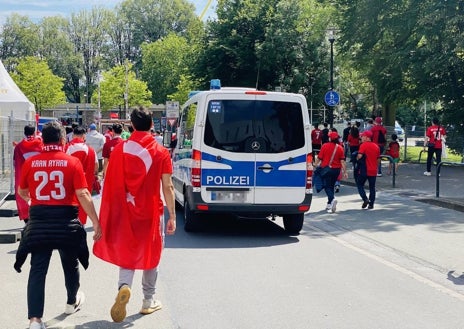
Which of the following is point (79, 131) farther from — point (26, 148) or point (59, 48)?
point (59, 48)

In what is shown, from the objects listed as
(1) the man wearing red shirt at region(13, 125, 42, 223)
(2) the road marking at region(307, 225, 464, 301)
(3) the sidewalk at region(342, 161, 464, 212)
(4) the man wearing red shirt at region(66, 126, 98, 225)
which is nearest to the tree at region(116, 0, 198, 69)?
(3) the sidewalk at region(342, 161, 464, 212)

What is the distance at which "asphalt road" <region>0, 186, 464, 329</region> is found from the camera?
19.0 ft

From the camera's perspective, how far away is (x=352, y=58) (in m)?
27.0

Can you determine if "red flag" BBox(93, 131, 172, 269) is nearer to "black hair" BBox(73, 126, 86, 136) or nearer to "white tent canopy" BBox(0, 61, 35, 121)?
"black hair" BBox(73, 126, 86, 136)

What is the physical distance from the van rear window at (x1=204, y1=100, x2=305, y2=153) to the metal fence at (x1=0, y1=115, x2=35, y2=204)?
6.14m

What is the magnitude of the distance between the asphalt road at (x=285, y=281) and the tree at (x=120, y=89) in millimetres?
66902

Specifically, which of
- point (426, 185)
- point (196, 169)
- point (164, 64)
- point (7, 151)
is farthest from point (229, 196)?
point (164, 64)

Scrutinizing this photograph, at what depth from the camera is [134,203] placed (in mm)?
5637

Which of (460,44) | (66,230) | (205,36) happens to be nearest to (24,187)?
(66,230)

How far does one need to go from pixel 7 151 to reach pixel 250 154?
7.40 meters

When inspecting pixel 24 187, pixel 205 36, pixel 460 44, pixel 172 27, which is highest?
pixel 172 27

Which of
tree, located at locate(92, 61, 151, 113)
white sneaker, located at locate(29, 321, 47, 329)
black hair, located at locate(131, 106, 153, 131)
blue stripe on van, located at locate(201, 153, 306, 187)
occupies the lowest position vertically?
white sneaker, located at locate(29, 321, 47, 329)

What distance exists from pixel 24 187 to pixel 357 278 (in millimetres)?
4068

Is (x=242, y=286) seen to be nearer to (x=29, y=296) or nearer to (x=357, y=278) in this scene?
(x=357, y=278)
